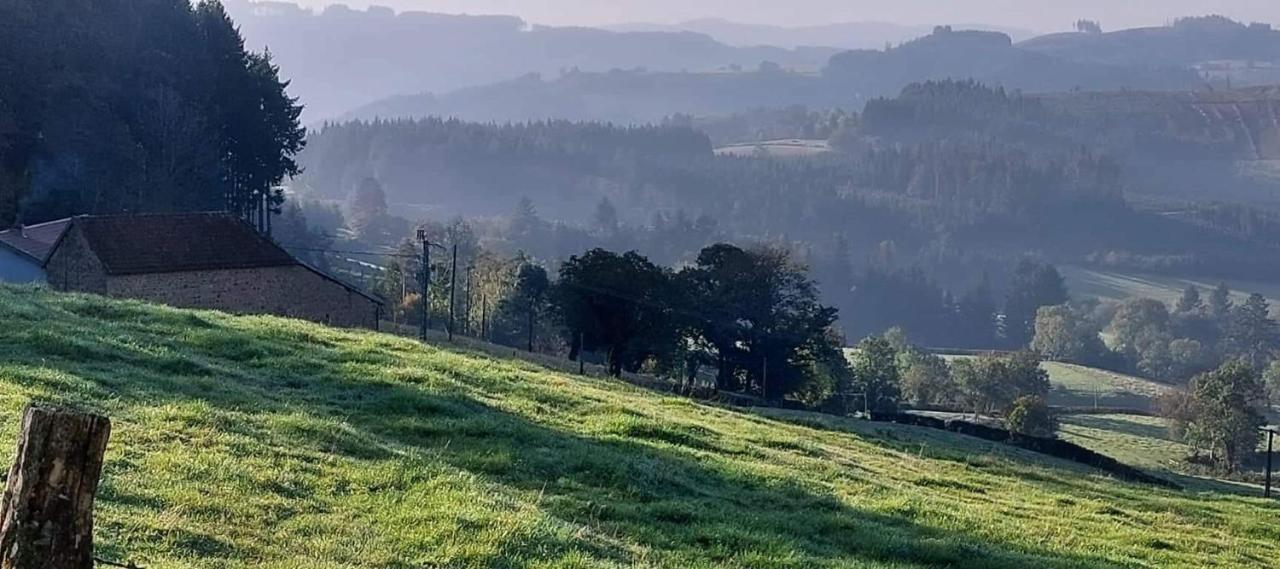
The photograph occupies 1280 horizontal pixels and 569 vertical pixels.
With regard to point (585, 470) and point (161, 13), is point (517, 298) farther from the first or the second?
point (585, 470)

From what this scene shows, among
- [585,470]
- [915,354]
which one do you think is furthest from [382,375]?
[915,354]

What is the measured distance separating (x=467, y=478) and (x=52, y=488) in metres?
6.99

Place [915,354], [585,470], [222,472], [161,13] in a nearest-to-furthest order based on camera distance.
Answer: [222,472] → [585,470] → [161,13] → [915,354]

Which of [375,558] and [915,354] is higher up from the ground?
[375,558]

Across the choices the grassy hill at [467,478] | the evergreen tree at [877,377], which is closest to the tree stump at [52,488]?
the grassy hill at [467,478]

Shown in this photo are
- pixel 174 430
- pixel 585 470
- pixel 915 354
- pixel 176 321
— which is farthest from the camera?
pixel 915 354

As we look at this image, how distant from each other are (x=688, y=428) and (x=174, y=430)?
884 centimetres

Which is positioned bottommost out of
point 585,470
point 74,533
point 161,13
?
point 585,470

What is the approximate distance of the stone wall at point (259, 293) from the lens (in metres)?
36.3

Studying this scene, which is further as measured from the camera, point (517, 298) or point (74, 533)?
point (517, 298)

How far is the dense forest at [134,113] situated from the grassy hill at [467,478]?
30.4m

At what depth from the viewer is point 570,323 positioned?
48625 millimetres

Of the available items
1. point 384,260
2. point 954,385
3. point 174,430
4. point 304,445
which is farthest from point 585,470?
point 384,260

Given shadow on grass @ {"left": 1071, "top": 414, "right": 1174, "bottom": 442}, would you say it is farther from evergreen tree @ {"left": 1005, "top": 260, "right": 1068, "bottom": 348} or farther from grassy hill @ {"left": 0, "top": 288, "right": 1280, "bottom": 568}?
evergreen tree @ {"left": 1005, "top": 260, "right": 1068, "bottom": 348}
